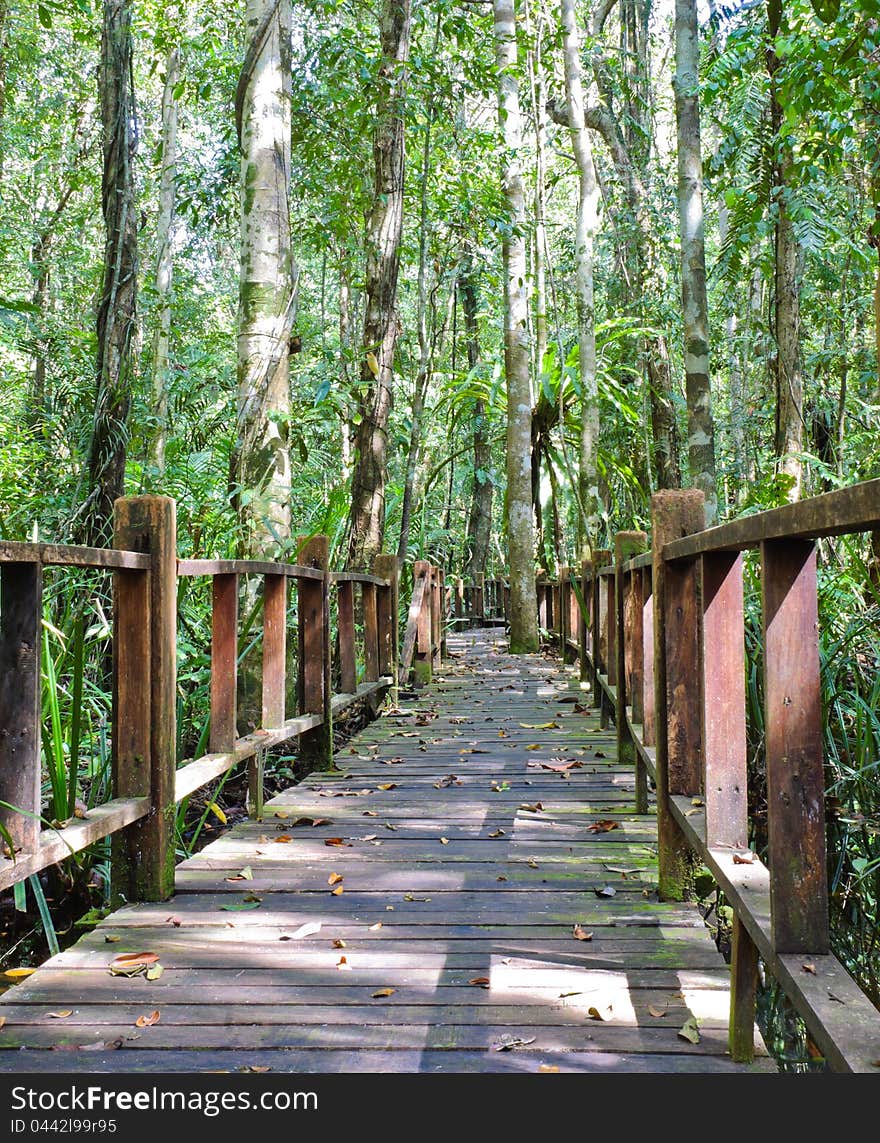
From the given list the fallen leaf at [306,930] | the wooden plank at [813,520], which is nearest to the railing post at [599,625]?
the fallen leaf at [306,930]

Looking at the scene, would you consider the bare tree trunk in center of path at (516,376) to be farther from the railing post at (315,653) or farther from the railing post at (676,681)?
the railing post at (676,681)

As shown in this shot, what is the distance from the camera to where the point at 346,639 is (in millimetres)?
6035

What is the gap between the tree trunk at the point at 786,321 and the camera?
6.79 metres

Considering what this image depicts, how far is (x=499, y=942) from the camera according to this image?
2617 mm

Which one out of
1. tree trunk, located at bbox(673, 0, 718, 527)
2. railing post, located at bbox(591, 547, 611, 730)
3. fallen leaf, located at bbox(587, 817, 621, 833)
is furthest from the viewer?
tree trunk, located at bbox(673, 0, 718, 527)

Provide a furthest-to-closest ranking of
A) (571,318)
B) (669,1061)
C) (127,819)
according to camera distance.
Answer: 1. (571,318)
2. (127,819)
3. (669,1061)

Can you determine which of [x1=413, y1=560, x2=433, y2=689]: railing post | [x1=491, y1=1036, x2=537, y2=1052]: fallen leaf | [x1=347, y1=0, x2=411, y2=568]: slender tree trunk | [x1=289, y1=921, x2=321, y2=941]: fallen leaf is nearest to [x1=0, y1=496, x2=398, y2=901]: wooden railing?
[x1=289, y1=921, x2=321, y2=941]: fallen leaf

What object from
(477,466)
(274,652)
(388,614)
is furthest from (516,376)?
(477,466)

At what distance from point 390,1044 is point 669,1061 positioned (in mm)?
551

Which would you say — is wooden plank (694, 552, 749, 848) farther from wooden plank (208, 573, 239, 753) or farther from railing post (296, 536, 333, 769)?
railing post (296, 536, 333, 769)

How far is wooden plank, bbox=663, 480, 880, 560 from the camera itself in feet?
4.06

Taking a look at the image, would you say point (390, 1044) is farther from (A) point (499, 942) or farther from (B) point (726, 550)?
(B) point (726, 550)

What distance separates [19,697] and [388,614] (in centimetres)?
530

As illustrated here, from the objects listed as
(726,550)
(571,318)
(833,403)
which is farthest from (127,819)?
(571,318)
